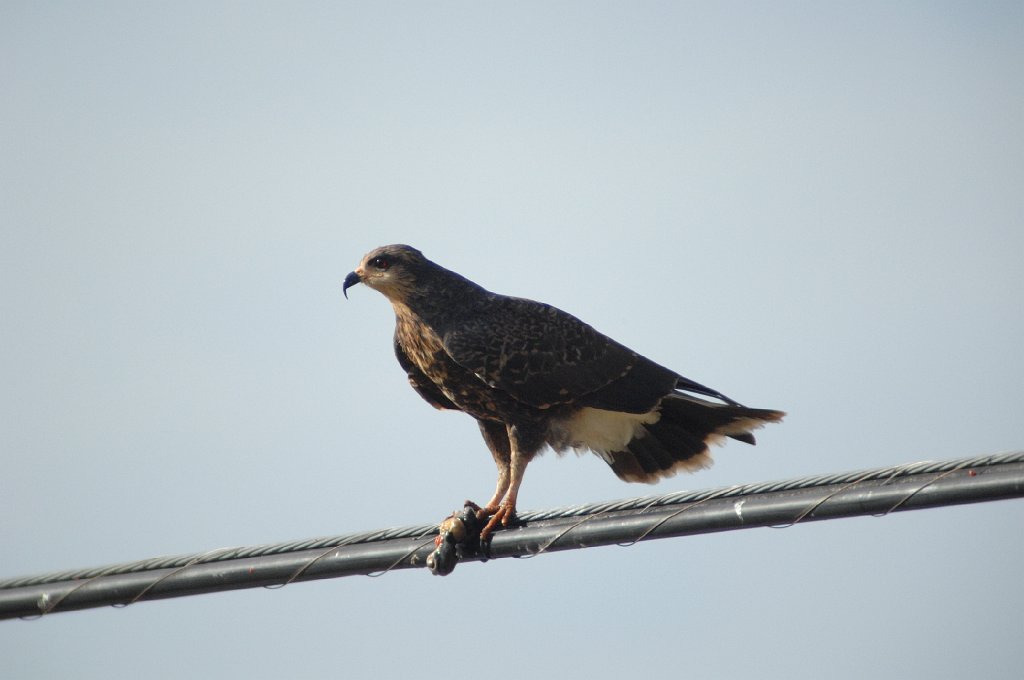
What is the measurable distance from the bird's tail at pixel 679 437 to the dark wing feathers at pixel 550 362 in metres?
0.21

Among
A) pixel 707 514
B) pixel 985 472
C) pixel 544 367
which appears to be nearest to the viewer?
pixel 985 472

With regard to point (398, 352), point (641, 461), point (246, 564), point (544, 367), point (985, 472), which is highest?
point (398, 352)

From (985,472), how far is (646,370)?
124 inches

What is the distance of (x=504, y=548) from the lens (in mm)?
5863

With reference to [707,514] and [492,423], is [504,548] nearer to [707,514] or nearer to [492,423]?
[707,514]

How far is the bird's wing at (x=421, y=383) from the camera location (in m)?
7.59

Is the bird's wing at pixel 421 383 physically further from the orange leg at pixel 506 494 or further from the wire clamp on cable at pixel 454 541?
the wire clamp on cable at pixel 454 541

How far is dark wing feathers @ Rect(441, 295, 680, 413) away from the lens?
23.4 feet

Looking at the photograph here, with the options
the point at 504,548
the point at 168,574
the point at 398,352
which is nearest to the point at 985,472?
the point at 504,548

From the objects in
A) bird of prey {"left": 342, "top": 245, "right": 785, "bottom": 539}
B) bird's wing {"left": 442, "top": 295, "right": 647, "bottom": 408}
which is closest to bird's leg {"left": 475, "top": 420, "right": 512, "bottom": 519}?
bird of prey {"left": 342, "top": 245, "right": 785, "bottom": 539}

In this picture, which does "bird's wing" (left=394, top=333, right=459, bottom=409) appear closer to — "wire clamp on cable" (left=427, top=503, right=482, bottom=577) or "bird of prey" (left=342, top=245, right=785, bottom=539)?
"bird of prey" (left=342, top=245, right=785, bottom=539)

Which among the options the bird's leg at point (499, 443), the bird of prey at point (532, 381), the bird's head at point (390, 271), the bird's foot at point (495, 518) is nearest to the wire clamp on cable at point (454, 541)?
the bird's foot at point (495, 518)

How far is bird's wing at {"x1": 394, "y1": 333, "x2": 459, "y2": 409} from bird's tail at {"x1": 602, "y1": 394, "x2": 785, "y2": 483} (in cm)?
100

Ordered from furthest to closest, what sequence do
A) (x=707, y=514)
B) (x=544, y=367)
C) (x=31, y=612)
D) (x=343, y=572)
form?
(x=544, y=367) → (x=31, y=612) → (x=343, y=572) → (x=707, y=514)
